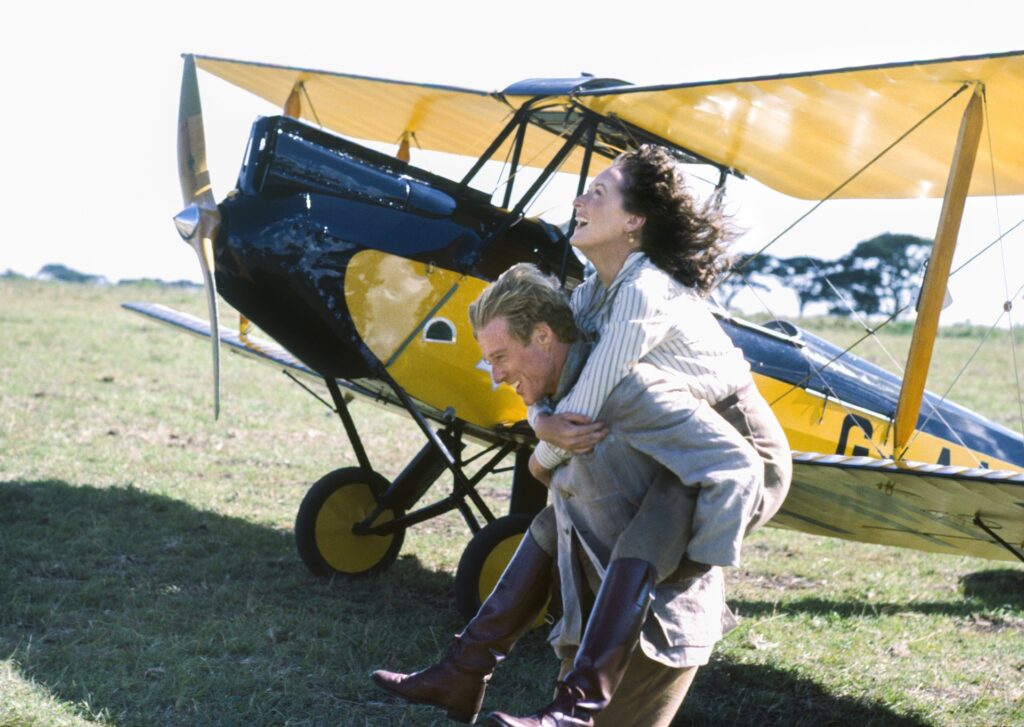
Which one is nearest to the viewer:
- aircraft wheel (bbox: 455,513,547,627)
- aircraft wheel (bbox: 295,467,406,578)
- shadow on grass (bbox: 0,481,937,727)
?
shadow on grass (bbox: 0,481,937,727)

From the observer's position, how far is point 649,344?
210 centimetres

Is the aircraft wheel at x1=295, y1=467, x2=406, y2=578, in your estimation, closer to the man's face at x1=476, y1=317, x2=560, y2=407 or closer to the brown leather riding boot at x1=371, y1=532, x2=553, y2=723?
the brown leather riding boot at x1=371, y1=532, x2=553, y2=723

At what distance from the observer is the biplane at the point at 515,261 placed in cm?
436

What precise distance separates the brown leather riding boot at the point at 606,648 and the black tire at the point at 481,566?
8.42 ft

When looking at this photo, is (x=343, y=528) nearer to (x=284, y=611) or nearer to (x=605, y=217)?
(x=284, y=611)

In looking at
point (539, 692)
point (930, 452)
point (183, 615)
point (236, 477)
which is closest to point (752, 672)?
point (539, 692)

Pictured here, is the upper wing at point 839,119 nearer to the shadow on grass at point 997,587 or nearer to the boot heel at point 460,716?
the shadow on grass at point 997,587

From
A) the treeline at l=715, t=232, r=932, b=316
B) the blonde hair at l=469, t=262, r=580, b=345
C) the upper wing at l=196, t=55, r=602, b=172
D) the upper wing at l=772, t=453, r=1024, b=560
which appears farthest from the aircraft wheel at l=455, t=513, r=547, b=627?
the treeline at l=715, t=232, r=932, b=316

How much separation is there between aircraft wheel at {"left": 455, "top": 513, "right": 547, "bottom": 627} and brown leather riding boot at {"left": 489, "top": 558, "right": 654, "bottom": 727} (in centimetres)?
257

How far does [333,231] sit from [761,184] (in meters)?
2.77

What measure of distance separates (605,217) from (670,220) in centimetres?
14

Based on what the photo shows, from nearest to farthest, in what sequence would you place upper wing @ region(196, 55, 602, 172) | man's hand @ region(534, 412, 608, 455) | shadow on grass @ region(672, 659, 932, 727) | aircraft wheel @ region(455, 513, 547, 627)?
man's hand @ region(534, 412, 608, 455) → shadow on grass @ region(672, 659, 932, 727) → aircraft wheel @ region(455, 513, 547, 627) → upper wing @ region(196, 55, 602, 172)

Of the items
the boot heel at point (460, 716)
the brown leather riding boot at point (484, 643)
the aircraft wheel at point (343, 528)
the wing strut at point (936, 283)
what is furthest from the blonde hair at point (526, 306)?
the aircraft wheel at point (343, 528)

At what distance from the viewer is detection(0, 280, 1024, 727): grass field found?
3.73m
